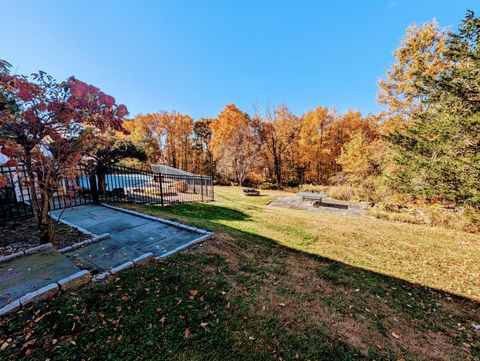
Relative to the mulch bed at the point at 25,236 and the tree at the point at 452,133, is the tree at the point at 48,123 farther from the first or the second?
the tree at the point at 452,133

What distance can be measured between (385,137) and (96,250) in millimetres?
11735

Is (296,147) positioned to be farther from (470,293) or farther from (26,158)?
(26,158)

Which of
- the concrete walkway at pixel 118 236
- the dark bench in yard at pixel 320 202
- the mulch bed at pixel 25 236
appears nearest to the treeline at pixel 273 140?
the dark bench in yard at pixel 320 202

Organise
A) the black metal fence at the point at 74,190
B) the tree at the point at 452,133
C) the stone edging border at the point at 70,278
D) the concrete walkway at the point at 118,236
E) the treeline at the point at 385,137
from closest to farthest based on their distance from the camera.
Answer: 1. the stone edging border at the point at 70,278
2. the concrete walkway at the point at 118,236
3. the black metal fence at the point at 74,190
4. the tree at the point at 452,133
5. the treeline at the point at 385,137

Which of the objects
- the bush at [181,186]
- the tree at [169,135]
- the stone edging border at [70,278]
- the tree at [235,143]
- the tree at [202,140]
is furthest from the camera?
the tree at [202,140]

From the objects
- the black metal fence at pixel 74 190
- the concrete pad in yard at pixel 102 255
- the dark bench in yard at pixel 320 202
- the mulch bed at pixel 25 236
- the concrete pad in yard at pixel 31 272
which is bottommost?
the dark bench in yard at pixel 320 202

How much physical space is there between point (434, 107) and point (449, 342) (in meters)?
9.42

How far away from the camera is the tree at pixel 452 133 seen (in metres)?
6.03

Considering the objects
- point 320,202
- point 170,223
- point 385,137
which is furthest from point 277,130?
point 170,223

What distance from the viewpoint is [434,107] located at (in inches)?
315

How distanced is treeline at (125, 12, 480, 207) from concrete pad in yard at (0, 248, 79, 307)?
35.0ft

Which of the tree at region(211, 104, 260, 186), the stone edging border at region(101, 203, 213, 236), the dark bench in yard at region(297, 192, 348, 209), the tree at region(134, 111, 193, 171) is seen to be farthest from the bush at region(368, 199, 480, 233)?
the tree at region(134, 111, 193, 171)

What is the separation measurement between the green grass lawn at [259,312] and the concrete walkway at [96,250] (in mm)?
429

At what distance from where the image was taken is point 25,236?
347 centimetres
